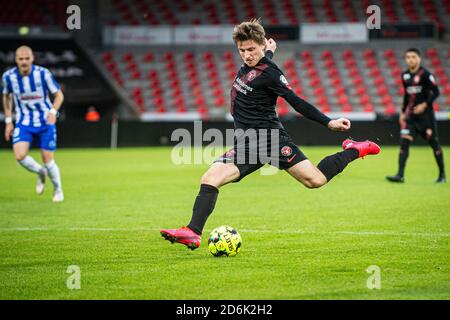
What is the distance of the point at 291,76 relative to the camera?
30562 mm

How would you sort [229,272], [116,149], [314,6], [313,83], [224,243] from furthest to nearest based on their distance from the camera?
1. [314,6]
2. [313,83]
3. [116,149]
4. [224,243]
5. [229,272]

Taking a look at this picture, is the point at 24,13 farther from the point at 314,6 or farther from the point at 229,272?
the point at 229,272

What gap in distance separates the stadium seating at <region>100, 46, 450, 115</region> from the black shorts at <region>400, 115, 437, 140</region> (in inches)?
575

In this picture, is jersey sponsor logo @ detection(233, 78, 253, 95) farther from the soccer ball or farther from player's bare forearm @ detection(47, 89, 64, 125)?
player's bare forearm @ detection(47, 89, 64, 125)

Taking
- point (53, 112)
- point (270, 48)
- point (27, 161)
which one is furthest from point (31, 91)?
point (270, 48)

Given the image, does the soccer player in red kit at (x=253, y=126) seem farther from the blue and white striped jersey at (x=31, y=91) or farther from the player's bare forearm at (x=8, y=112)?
the player's bare forearm at (x=8, y=112)

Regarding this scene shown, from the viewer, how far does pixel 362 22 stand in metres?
30.8

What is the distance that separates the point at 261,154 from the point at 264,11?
25.8 m

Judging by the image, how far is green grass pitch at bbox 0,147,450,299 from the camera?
590cm

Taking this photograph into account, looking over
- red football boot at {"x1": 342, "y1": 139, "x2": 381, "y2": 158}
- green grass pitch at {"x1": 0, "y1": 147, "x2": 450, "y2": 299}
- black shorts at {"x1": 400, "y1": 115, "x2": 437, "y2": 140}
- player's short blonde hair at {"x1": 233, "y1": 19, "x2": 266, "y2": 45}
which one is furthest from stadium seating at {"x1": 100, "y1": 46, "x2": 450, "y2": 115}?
player's short blonde hair at {"x1": 233, "y1": 19, "x2": 266, "y2": 45}

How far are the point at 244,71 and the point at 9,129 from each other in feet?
18.3

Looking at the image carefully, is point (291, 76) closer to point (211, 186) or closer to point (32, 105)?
point (32, 105)
